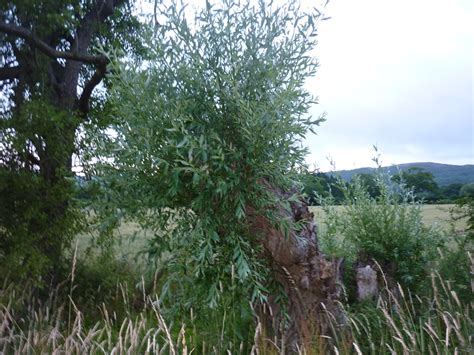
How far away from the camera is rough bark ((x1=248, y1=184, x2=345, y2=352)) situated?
217 inches

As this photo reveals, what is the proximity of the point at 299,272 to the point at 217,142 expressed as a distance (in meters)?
1.74

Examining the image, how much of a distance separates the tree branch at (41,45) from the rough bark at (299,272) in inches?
173

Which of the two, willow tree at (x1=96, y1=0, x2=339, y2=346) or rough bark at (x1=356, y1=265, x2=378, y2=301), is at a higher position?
willow tree at (x1=96, y1=0, x2=339, y2=346)

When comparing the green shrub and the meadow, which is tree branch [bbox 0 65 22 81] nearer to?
the meadow

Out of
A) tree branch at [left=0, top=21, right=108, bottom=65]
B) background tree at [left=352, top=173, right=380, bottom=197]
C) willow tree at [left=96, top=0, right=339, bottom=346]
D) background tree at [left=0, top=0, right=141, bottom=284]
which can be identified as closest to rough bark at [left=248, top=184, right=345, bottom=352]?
willow tree at [left=96, top=0, right=339, bottom=346]

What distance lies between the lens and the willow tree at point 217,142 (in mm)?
4824

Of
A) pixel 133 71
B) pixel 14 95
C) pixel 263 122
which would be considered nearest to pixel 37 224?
pixel 14 95

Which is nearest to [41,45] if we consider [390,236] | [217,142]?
[217,142]

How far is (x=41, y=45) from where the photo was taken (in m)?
8.19

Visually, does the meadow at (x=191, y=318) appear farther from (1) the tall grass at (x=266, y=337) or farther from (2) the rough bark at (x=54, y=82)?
(2) the rough bark at (x=54, y=82)

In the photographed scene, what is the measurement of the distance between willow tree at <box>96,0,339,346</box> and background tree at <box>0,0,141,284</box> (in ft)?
8.03

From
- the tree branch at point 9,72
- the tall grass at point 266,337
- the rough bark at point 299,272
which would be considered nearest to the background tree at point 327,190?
the tall grass at point 266,337

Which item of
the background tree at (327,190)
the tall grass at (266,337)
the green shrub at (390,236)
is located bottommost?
the tall grass at (266,337)

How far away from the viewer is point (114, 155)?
17.5ft
